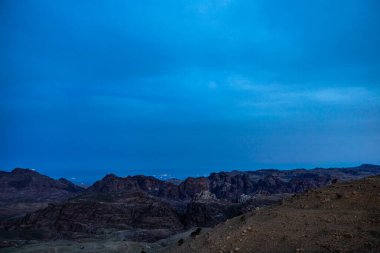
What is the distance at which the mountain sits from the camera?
339 feet

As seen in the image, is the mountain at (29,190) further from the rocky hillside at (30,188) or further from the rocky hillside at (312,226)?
the rocky hillside at (312,226)

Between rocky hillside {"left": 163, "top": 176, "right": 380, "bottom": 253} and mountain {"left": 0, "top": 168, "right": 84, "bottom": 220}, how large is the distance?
87.4 m

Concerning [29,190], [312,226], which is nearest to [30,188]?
[29,190]

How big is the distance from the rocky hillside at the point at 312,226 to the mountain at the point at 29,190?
87.4m

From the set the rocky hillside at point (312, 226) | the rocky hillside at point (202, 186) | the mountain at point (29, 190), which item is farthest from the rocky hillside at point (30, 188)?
the rocky hillside at point (312, 226)

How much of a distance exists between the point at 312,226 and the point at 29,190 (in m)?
125

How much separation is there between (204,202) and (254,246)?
195ft

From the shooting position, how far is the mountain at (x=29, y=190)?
103188mm

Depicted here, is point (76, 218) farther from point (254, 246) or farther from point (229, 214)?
point (254, 246)

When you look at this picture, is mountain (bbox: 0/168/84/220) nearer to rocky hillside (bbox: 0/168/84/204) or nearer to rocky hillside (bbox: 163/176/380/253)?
rocky hillside (bbox: 0/168/84/204)

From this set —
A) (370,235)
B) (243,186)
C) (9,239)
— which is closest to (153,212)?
(9,239)

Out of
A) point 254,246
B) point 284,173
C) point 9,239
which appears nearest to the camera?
point 254,246

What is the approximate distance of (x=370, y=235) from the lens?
15.1 m

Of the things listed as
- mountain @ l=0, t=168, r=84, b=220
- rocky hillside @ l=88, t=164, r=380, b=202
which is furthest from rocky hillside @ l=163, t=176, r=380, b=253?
mountain @ l=0, t=168, r=84, b=220
